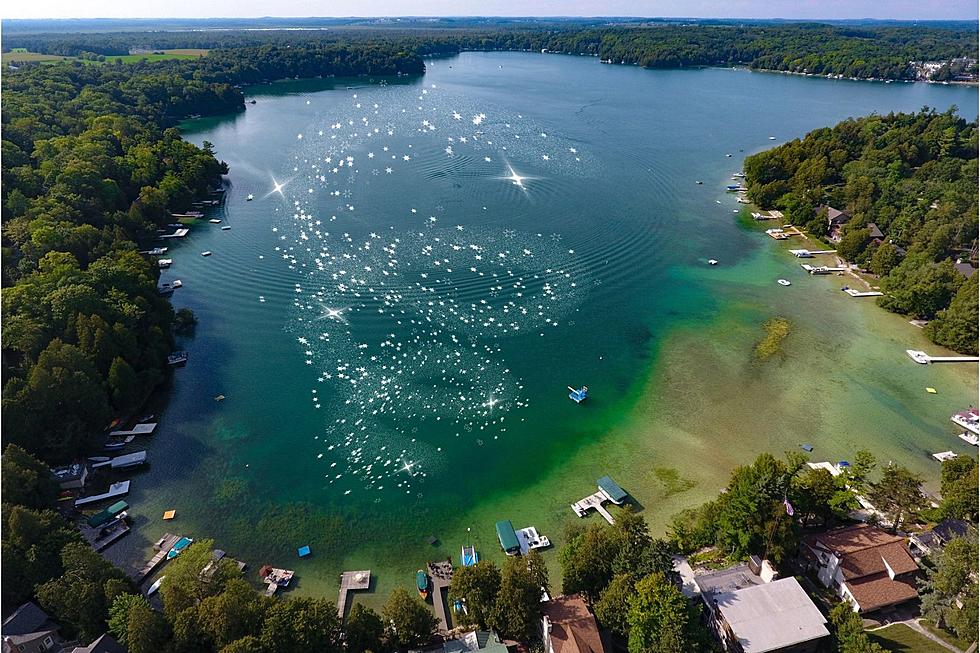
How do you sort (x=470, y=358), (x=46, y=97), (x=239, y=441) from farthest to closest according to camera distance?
1. (x=46, y=97)
2. (x=470, y=358)
3. (x=239, y=441)

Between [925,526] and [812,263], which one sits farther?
[812,263]

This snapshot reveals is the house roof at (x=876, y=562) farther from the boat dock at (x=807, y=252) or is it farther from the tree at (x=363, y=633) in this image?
the boat dock at (x=807, y=252)

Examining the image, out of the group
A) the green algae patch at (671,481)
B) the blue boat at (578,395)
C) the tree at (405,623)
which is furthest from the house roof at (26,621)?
the blue boat at (578,395)

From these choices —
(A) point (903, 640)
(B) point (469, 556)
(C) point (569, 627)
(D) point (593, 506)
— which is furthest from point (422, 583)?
(A) point (903, 640)

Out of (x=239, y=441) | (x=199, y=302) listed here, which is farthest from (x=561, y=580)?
(x=199, y=302)

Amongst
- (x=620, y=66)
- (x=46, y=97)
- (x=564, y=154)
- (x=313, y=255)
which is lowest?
(x=313, y=255)

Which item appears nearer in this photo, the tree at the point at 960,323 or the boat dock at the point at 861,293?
the tree at the point at 960,323

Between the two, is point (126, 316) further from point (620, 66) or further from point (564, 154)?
point (620, 66)
